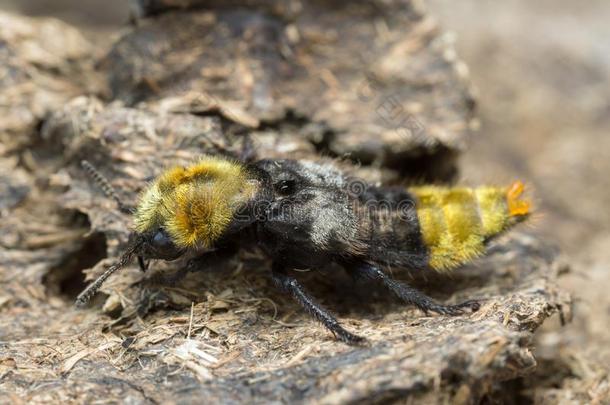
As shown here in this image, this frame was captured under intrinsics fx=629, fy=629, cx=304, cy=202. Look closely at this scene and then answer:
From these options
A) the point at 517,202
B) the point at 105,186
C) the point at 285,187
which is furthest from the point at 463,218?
the point at 105,186

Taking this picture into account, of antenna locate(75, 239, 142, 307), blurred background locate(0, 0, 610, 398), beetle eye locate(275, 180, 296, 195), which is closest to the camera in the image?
antenna locate(75, 239, 142, 307)

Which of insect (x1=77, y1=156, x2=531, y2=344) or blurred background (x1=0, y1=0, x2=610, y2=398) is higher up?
blurred background (x1=0, y1=0, x2=610, y2=398)

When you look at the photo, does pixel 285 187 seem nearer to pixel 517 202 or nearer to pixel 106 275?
pixel 106 275

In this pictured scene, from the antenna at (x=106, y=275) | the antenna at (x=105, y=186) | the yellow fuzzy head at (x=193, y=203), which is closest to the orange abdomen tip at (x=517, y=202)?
the yellow fuzzy head at (x=193, y=203)

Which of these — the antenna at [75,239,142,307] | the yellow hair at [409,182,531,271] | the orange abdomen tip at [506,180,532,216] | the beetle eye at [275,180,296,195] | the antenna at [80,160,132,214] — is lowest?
the antenna at [75,239,142,307]

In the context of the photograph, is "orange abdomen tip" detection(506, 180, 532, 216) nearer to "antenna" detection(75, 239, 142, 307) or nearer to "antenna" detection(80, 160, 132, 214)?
"antenna" detection(75, 239, 142, 307)

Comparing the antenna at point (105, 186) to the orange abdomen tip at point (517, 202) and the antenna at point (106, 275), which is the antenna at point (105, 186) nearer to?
the antenna at point (106, 275)

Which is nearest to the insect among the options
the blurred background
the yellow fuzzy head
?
the yellow fuzzy head
